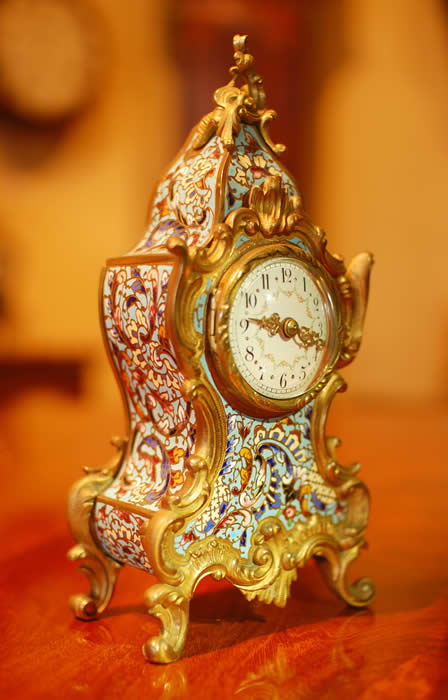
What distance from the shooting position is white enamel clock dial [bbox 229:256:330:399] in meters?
1.11

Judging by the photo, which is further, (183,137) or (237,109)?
(183,137)

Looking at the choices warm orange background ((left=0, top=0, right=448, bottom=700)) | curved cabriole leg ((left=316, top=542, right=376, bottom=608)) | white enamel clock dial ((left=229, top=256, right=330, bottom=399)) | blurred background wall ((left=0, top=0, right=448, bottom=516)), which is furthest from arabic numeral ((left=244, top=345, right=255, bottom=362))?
blurred background wall ((left=0, top=0, right=448, bottom=516))

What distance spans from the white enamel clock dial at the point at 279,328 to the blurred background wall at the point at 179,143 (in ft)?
9.42

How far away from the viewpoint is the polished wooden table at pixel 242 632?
3.30ft

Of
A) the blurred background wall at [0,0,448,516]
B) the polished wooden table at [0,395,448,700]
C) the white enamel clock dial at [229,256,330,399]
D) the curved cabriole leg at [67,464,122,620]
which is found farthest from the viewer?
the blurred background wall at [0,0,448,516]

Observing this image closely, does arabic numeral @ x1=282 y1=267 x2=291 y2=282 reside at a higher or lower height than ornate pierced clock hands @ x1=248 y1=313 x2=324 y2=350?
higher

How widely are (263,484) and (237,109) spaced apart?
1.90ft

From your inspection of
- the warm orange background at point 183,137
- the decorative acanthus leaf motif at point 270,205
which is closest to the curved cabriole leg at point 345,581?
the decorative acanthus leaf motif at point 270,205

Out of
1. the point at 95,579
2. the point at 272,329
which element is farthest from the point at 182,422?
the point at 95,579

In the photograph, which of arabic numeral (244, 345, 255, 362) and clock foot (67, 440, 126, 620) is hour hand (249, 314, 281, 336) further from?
clock foot (67, 440, 126, 620)

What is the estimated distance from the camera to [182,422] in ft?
3.82

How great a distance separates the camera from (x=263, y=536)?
1186 millimetres

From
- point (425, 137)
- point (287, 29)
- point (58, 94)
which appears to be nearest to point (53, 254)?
point (58, 94)

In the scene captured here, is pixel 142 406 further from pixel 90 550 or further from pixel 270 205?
pixel 270 205
